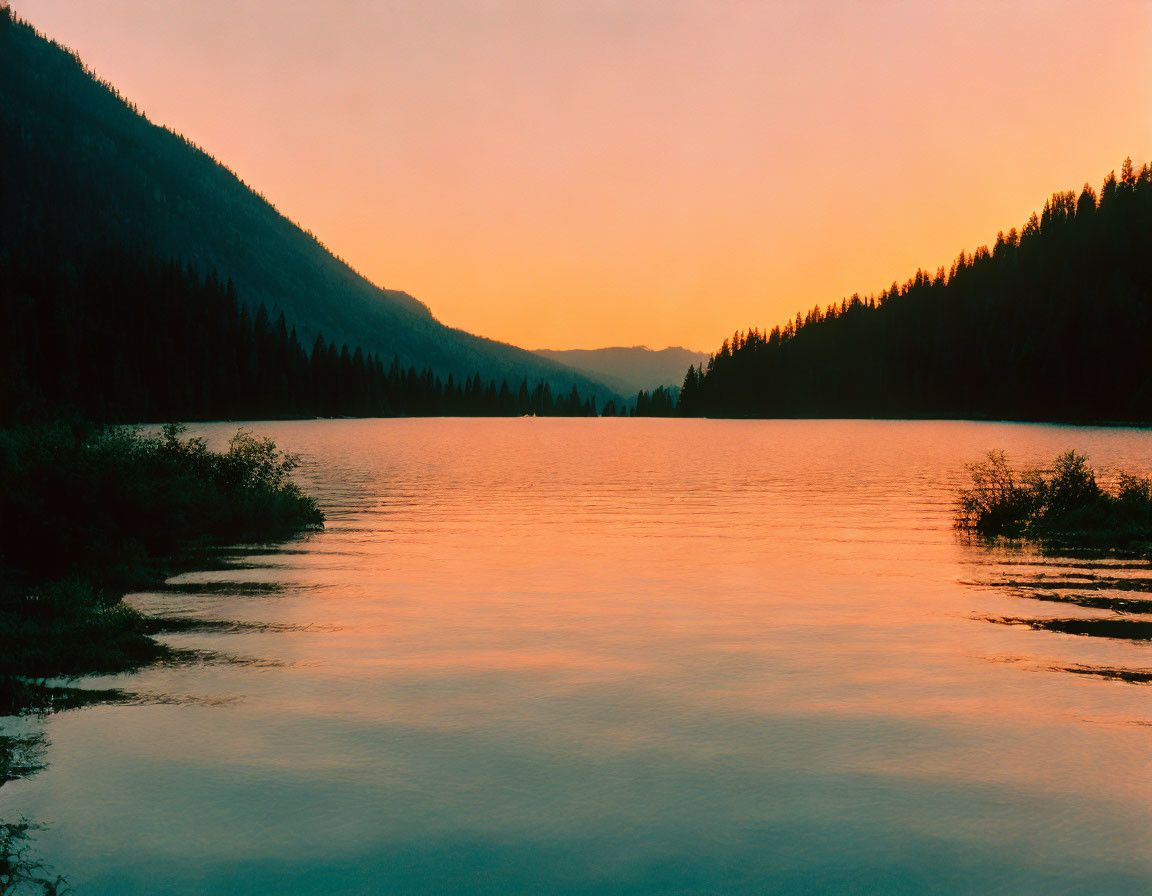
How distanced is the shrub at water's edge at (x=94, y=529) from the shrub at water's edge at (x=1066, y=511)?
21.7 meters

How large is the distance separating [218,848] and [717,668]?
728cm

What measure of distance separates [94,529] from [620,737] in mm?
14639

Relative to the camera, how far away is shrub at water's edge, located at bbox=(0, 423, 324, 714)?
1238cm

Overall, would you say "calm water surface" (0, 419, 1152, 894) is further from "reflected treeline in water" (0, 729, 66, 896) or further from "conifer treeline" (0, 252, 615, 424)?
"conifer treeline" (0, 252, 615, 424)

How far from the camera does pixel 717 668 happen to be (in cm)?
1238

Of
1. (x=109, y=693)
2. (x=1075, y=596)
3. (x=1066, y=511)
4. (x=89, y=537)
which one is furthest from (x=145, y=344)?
(x=1075, y=596)

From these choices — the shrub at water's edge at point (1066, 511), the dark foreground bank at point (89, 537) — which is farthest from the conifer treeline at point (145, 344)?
the shrub at water's edge at point (1066, 511)

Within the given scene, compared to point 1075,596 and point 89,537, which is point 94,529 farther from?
point 1075,596

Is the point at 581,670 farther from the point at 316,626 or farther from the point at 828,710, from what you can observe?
the point at 316,626

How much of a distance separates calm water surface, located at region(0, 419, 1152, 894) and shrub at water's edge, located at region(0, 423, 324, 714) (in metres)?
0.97

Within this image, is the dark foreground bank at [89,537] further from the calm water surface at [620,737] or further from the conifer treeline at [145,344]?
the conifer treeline at [145,344]

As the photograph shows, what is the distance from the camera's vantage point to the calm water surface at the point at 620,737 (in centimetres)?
685

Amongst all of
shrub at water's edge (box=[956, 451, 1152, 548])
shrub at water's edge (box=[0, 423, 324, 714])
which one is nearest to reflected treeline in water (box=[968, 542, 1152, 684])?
shrub at water's edge (box=[956, 451, 1152, 548])

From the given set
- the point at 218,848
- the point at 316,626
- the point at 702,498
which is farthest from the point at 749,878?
the point at 702,498
